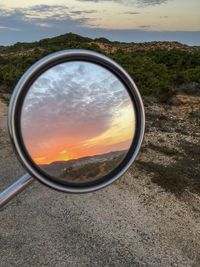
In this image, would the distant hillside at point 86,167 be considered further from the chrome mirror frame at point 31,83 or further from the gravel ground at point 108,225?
the gravel ground at point 108,225

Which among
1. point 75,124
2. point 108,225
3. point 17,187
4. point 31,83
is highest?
point 31,83

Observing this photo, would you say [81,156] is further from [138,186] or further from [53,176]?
[138,186]

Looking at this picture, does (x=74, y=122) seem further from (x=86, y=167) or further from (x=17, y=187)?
(x=17, y=187)

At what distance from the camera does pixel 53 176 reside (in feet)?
5.85

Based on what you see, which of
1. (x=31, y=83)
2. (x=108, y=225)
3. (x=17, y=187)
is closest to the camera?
(x=31, y=83)

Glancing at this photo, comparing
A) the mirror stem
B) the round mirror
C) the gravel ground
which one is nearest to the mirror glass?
the round mirror

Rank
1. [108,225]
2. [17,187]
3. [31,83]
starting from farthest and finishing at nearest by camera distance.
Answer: [108,225] → [17,187] → [31,83]

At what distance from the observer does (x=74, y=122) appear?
6.03ft

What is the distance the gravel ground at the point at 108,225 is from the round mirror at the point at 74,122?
288cm

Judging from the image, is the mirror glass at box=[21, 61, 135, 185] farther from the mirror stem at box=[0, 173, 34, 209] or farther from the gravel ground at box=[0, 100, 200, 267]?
the gravel ground at box=[0, 100, 200, 267]

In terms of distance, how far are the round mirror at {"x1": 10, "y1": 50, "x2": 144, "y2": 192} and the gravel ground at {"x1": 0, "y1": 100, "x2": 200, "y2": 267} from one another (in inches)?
114

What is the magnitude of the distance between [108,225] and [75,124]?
3.90 meters

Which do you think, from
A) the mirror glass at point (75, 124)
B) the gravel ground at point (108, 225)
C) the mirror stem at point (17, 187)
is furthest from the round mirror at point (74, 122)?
the gravel ground at point (108, 225)

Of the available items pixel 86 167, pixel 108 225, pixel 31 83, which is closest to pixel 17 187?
pixel 86 167
